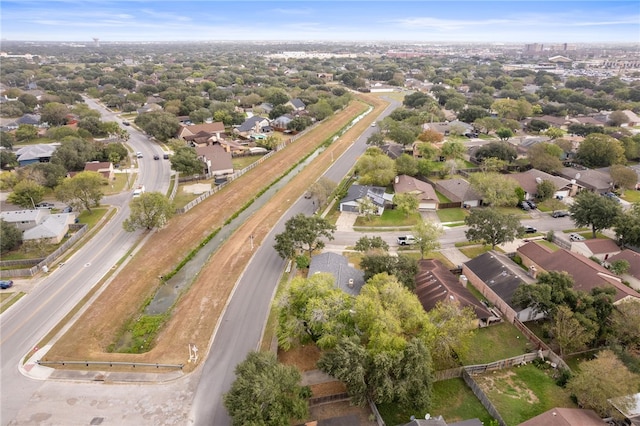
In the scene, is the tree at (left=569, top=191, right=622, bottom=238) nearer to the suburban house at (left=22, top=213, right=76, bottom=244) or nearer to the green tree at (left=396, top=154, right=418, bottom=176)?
the green tree at (left=396, top=154, right=418, bottom=176)

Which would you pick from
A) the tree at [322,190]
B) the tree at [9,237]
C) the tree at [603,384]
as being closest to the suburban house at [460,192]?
the tree at [322,190]

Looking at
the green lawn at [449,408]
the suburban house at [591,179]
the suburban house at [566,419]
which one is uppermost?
the suburban house at [591,179]

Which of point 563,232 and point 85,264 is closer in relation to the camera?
point 85,264

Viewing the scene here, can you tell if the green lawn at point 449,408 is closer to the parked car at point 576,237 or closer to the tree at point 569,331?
the tree at point 569,331

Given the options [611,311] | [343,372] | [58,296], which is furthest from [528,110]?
[58,296]

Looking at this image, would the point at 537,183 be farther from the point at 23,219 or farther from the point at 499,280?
the point at 23,219

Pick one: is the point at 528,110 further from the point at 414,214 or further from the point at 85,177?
the point at 85,177

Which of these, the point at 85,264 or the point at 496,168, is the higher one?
the point at 496,168
